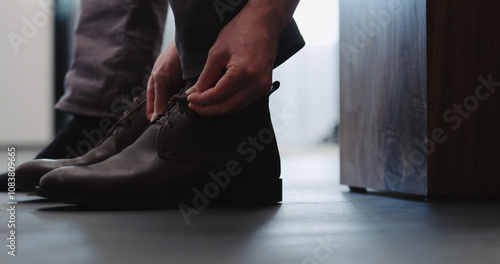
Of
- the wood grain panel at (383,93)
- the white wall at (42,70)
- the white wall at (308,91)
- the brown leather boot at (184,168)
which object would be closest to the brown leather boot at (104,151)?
the brown leather boot at (184,168)

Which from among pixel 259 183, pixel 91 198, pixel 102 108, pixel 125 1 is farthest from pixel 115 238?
pixel 125 1

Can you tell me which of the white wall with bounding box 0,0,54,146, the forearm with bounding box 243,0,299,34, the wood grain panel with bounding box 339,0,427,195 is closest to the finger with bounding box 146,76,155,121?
the forearm with bounding box 243,0,299,34

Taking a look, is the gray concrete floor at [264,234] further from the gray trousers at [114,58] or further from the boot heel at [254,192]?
the gray trousers at [114,58]

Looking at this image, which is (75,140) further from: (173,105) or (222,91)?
(222,91)

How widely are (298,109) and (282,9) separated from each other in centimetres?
420

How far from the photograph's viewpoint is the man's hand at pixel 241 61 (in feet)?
2.35

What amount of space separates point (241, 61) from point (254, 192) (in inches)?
8.2

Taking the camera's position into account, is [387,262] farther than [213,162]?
No

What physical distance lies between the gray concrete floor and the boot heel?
0.08 feet

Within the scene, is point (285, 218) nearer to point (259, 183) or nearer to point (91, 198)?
point (259, 183)

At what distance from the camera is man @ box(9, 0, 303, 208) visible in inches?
28.4

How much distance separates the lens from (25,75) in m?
4.24

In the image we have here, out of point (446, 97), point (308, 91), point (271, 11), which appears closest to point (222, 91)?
point (271, 11)

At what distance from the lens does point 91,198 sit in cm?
73
